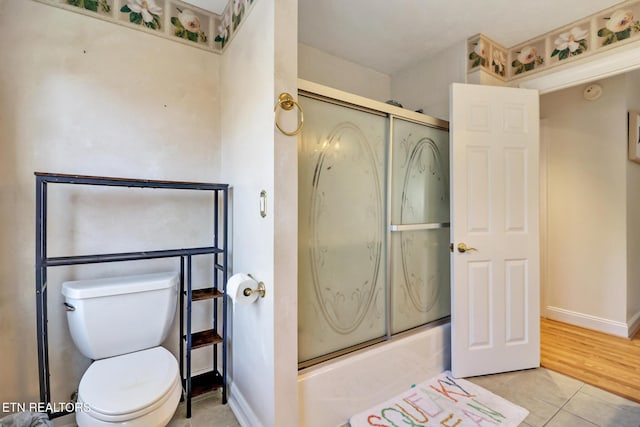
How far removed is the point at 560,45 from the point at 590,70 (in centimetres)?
29

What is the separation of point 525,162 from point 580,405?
1544 millimetres

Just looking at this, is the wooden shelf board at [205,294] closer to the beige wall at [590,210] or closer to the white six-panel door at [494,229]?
the white six-panel door at [494,229]

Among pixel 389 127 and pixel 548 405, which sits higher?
pixel 389 127

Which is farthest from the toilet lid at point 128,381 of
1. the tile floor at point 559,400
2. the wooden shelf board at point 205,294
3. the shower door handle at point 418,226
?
the tile floor at point 559,400

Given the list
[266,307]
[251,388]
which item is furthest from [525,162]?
[251,388]

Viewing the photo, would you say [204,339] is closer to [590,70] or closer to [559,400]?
[559,400]

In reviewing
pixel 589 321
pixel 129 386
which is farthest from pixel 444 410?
pixel 589 321

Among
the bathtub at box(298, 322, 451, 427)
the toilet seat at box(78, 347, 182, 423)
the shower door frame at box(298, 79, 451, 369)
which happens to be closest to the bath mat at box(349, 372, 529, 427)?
the bathtub at box(298, 322, 451, 427)

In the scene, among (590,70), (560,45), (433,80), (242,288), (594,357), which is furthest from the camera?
(433,80)

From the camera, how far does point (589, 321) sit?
2.79 m

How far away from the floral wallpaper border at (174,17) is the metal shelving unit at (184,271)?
3.15 ft

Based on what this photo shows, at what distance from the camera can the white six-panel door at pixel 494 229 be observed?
6.62 feet

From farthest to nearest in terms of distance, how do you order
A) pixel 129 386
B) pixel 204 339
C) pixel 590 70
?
1. pixel 590 70
2. pixel 204 339
3. pixel 129 386

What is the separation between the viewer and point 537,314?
2.14 m
